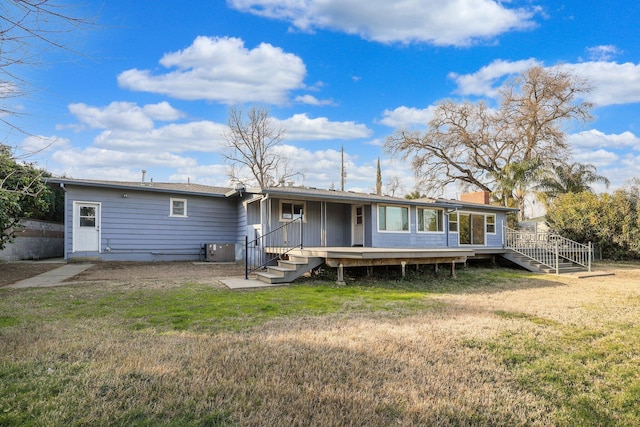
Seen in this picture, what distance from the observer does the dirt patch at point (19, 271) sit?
8531mm

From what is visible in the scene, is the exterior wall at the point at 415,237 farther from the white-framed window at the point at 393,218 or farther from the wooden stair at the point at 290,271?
the wooden stair at the point at 290,271

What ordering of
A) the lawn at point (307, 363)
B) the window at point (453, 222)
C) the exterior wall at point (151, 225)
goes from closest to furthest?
the lawn at point (307, 363) → the exterior wall at point (151, 225) → the window at point (453, 222)

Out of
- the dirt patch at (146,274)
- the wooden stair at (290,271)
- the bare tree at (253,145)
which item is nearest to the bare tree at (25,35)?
the dirt patch at (146,274)

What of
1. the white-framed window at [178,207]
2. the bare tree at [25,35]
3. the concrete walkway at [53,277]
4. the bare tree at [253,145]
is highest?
the bare tree at [253,145]

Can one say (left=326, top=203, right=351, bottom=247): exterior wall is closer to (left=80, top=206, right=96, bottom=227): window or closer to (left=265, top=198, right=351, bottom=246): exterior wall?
(left=265, top=198, right=351, bottom=246): exterior wall

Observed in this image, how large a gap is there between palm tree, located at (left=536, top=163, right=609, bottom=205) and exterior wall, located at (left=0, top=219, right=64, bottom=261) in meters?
26.8

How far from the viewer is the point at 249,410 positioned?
2.50 m

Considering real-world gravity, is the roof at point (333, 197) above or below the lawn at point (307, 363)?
above

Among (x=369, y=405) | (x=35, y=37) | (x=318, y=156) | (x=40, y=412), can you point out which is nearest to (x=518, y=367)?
(x=369, y=405)

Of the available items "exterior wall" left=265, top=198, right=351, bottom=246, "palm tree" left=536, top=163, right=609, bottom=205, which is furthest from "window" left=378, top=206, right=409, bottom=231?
"palm tree" left=536, top=163, right=609, bottom=205

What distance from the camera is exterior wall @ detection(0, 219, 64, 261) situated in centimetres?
1317

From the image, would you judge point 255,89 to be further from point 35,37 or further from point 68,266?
point 35,37

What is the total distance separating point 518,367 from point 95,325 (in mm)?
5052

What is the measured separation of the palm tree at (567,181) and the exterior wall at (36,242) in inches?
1055
